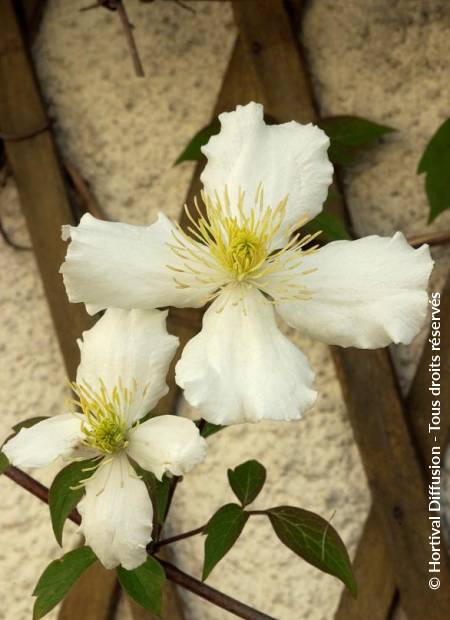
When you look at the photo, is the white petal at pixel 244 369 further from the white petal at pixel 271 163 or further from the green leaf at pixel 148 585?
the green leaf at pixel 148 585

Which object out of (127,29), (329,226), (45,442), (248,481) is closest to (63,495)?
(45,442)

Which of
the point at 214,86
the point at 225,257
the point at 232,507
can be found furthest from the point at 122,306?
the point at 214,86

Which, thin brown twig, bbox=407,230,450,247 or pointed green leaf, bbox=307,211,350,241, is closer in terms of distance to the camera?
pointed green leaf, bbox=307,211,350,241

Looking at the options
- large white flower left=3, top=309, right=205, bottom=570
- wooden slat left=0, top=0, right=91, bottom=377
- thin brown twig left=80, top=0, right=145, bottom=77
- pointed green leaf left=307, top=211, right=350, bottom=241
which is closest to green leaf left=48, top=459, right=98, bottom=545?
large white flower left=3, top=309, right=205, bottom=570

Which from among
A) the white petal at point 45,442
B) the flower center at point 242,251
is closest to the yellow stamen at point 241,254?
the flower center at point 242,251

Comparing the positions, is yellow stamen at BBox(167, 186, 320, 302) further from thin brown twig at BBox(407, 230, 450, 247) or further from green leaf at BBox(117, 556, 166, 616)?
thin brown twig at BBox(407, 230, 450, 247)
